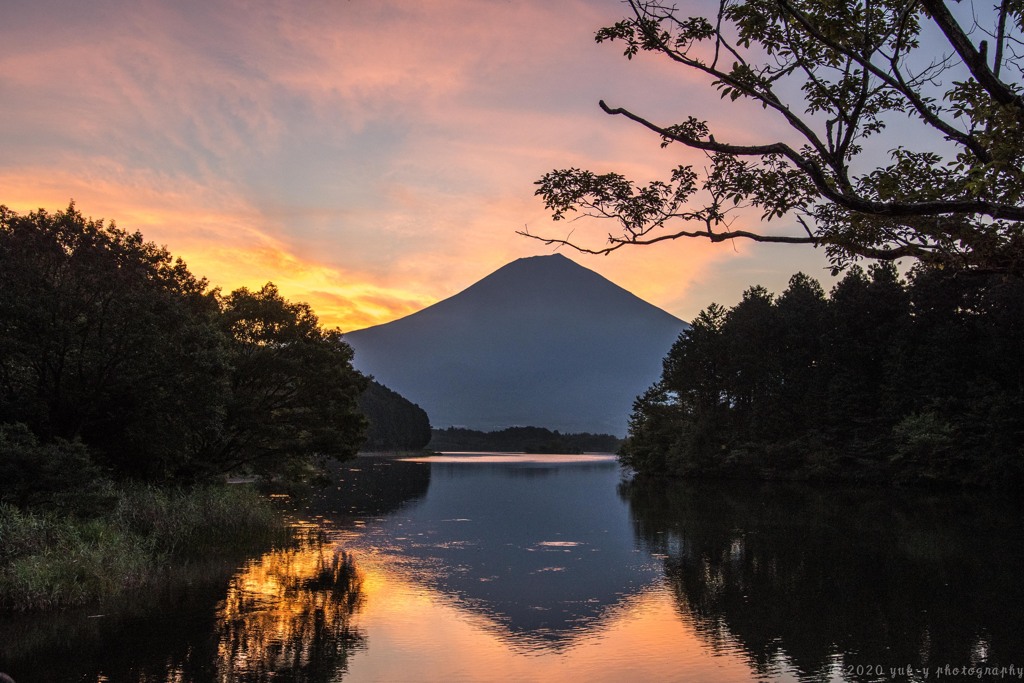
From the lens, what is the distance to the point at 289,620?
1669 cm

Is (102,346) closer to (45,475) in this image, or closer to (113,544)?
(45,475)

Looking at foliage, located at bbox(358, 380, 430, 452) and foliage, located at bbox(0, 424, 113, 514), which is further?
foliage, located at bbox(358, 380, 430, 452)

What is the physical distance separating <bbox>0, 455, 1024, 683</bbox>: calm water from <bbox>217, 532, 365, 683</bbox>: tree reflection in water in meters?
0.07

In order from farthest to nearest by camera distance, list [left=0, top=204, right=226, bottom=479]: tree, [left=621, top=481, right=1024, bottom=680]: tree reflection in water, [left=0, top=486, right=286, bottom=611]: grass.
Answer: [left=0, top=204, right=226, bottom=479]: tree → [left=0, top=486, right=286, bottom=611]: grass → [left=621, top=481, right=1024, bottom=680]: tree reflection in water

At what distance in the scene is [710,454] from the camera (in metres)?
74.5

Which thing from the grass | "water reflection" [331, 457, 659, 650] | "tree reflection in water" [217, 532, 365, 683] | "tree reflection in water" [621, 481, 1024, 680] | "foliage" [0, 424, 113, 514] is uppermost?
"foliage" [0, 424, 113, 514]

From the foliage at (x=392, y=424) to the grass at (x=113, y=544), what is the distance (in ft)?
461

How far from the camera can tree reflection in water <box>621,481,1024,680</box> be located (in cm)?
1445

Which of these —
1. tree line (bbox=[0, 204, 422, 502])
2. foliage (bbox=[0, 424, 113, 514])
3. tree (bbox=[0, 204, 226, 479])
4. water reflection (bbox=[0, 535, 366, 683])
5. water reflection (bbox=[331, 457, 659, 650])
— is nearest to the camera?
water reflection (bbox=[0, 535, 366, 683])

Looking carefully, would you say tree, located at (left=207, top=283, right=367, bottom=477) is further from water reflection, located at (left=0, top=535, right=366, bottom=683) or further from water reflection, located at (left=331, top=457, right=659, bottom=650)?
water reflection, located at (left=0, top=535, right=366, bottom=683)

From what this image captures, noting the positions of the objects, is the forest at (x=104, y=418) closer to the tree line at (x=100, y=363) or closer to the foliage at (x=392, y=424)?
the tree line at (x=100, y=363)

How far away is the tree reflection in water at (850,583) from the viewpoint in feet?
47.4

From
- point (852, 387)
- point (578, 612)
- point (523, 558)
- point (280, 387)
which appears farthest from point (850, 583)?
point (852, 387)

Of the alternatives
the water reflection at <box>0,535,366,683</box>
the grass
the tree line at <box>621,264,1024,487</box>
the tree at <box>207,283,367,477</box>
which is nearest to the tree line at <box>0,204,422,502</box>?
the tree at <box>207,283,367,477</box>
